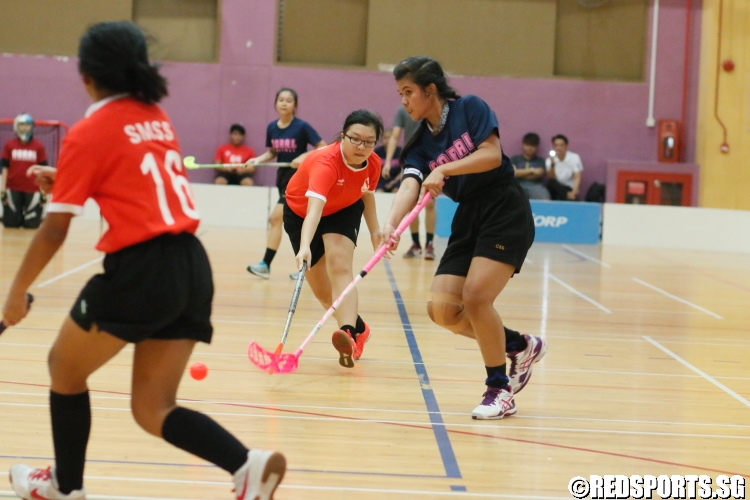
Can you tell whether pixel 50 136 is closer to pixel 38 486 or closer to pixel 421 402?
pixel 421 402

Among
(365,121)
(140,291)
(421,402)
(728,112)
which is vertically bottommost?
(421,402)

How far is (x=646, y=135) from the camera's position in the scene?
13.6m

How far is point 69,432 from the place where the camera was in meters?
2.32

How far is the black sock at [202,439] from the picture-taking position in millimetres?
2281

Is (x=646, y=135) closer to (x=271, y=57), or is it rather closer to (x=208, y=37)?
(x=271, y=57)

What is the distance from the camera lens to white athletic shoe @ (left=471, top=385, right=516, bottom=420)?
142 inches

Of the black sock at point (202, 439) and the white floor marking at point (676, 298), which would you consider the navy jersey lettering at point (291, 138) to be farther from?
the black sock at point (202, 439)

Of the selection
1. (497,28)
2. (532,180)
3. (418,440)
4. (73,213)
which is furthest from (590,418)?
(497,28)

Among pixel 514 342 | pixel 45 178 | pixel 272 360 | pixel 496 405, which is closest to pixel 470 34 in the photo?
pixel 272 360

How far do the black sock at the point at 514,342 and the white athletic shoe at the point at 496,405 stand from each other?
0.77 feet

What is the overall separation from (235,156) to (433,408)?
991 cm

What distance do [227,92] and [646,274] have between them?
23.8 feet

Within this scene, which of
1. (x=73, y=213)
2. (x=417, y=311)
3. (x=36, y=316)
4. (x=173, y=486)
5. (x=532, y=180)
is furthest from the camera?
(x=532, y=180)

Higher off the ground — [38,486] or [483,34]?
[483,34]
